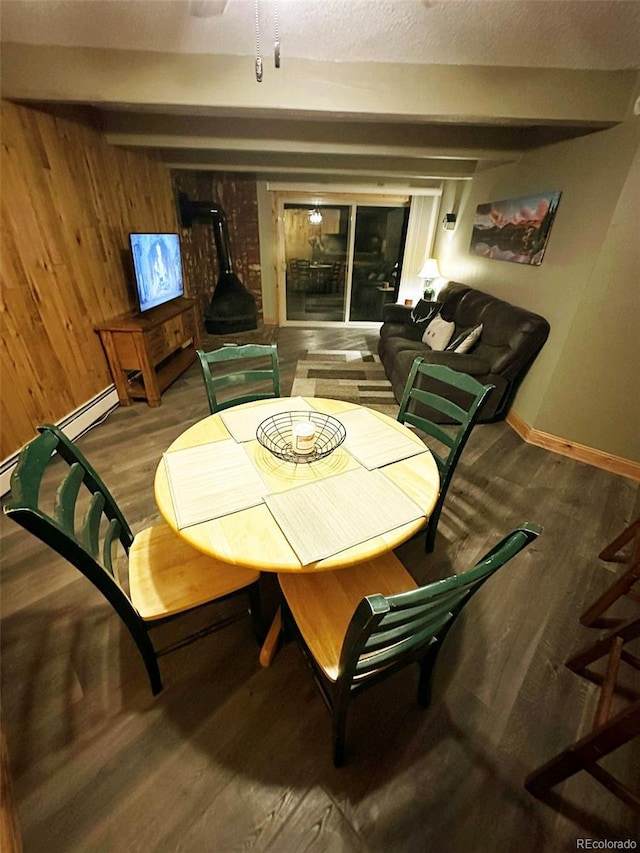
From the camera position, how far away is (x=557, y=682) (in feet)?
4.11

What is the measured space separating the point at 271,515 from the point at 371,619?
431mm

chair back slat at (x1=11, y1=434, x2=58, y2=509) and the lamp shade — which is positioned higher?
the lamp shade

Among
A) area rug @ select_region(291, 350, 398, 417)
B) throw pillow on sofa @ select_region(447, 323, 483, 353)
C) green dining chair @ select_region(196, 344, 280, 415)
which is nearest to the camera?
green dining chair @ select_region(196, 344, 280, 415)

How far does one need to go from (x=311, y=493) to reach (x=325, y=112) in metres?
2.34

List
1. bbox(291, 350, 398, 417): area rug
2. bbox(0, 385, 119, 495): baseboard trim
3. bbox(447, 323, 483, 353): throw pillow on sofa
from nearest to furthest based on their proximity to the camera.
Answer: bbox(0, 385, 119, 495): baseboard trim < bbox(447, 323, 483, 353): throw pillow on sofa < bbox(291, 350, 398, 417): area rug

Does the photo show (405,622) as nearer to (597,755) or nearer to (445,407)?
(597,755)

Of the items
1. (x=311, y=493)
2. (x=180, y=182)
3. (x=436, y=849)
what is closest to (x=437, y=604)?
(x=311, y=493)

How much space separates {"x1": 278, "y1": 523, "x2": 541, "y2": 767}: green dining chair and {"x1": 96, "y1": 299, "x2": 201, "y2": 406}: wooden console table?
2.56 metres

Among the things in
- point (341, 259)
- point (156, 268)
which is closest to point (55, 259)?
point (156, 268)

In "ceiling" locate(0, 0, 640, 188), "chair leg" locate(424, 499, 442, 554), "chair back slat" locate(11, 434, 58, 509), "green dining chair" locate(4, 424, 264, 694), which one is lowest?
"chair leg" locate(424, 499, 442, 554)

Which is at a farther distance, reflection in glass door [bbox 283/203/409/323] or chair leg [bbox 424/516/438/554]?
reflection in glass door [bbox 283/203/409/323]

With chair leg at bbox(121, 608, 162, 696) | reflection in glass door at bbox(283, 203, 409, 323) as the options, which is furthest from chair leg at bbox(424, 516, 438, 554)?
reflection in glass door at bbox(283, 203, 409, 323)

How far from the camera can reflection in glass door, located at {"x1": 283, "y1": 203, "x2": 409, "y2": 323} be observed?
540 centimetres

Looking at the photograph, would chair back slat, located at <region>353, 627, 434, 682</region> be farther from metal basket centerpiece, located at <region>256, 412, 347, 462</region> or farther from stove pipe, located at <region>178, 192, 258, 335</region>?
stove pipe, located at <region>178, 192, 258, 335</region>
